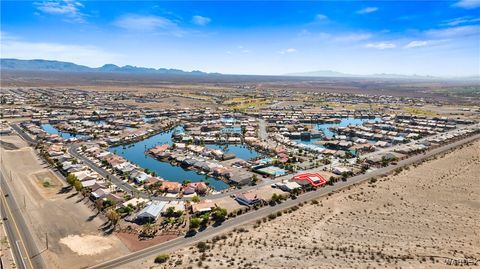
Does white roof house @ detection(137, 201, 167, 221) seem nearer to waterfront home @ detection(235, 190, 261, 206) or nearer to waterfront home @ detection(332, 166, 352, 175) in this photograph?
waterfront home @ detection(235, 190, 261, 206)

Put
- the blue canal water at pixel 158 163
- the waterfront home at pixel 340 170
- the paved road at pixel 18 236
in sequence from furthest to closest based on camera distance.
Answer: the waterfront home at pixel 340 170 → the blue canal water at pixel 158 163 → the paved road at pixel 18 236

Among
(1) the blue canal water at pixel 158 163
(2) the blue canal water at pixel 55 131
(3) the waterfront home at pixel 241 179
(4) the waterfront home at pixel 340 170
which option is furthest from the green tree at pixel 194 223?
(2) the blue canal water at pixel 55 131

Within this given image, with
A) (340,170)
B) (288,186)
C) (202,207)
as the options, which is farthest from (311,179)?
(202,207)

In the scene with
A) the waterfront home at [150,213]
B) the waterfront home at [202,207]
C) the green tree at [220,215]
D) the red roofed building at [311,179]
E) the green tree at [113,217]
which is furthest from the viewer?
the red roofed building at [311,179]

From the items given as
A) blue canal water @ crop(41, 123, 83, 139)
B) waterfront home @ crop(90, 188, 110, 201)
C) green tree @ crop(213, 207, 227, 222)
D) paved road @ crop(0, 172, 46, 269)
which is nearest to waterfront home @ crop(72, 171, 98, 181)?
waterfront home @ crop(90, 188, 110, 201)

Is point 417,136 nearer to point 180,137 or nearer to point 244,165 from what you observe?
point 244,165

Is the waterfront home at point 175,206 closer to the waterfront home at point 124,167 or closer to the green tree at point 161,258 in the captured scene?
the green tree at point 161,258
